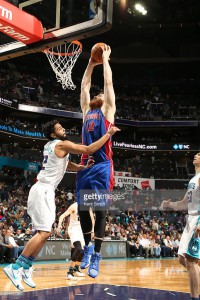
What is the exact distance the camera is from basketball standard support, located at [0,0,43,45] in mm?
5625

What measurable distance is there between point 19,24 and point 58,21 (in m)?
0.59

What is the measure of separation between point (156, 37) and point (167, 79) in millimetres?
4480

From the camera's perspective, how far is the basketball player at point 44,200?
16.6 feet

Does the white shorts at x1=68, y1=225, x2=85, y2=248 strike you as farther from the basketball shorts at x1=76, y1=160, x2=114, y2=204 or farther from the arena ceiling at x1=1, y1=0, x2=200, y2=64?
the arena ceiling at x1=1, y1=0, x2=200, y2=64

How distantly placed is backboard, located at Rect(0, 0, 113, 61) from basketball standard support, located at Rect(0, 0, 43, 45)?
84 mm

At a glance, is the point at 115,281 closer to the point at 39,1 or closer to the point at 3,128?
the point at 39,1

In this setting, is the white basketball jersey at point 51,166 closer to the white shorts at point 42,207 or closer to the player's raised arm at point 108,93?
the white shorts at point 42,207

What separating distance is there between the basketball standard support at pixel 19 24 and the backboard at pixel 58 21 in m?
0.08

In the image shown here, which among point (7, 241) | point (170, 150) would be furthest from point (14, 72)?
point (7, 241)

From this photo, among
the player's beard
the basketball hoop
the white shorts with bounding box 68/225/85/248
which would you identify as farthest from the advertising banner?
the player's beard

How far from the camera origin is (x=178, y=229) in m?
24.0

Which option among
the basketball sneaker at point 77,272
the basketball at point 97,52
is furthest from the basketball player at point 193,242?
the basketball sneaker at point 77,272

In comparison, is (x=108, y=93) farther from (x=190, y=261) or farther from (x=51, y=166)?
(x=190, y=261)

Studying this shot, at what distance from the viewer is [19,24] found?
5789 millimetres
